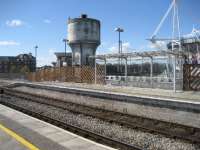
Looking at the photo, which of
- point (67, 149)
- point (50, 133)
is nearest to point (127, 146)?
point (67, 149)

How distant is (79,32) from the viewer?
60938 millimetres

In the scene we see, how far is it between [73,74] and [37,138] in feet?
97.3

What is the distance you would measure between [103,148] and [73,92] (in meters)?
16.2

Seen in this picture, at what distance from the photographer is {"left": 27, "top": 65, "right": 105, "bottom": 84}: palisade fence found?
3222 centimetres

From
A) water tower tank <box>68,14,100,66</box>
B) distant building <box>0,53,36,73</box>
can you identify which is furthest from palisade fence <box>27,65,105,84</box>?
distant building <box>0,53,36,73</box>

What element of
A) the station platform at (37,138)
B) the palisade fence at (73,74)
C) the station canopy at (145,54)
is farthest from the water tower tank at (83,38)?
the station platform at (37,138)

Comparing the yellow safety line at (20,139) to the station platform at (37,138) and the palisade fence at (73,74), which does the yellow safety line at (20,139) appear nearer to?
the station platform at (37,138)

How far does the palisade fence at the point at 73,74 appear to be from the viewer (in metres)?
32.2

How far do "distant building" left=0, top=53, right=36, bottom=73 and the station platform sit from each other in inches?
4383

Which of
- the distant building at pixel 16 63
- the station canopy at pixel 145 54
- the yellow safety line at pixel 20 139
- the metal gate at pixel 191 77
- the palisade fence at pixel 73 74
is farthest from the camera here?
the distant building at pixel 16 63

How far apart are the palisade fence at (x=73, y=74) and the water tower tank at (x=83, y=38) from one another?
37.5ft

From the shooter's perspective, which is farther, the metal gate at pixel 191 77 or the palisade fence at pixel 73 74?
the palisade fence at pixel 73 74

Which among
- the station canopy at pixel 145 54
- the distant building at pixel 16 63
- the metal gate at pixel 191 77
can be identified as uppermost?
the distant building at pixel 16 63

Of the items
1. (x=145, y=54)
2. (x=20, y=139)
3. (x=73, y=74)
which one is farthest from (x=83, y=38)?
(x=20, y=139)
